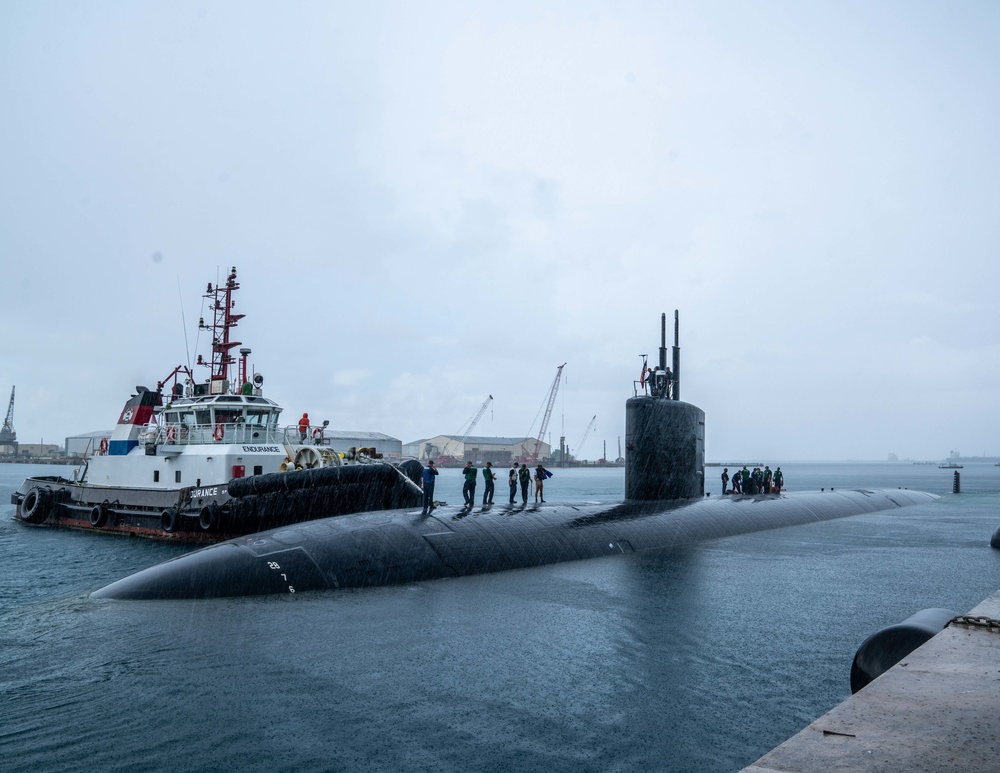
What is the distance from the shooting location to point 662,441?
19.2m

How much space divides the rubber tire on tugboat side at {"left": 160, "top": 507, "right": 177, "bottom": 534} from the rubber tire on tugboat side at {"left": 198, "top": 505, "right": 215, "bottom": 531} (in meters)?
1.32

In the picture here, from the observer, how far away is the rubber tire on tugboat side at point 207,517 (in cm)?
1973

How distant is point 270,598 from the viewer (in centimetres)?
1105

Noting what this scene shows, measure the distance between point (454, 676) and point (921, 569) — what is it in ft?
39.4

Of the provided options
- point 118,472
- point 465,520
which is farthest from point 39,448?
point 465,520

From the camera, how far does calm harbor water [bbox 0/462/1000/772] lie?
236 inches

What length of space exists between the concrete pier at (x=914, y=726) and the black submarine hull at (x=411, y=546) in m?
8.42

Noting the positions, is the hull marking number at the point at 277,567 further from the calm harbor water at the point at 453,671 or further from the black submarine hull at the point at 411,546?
the calm harbor water at the point at 453,671

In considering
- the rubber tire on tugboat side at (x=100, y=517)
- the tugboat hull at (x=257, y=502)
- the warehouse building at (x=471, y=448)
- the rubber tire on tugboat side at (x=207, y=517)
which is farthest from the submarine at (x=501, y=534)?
the warehouse building at (x=471, y=448)

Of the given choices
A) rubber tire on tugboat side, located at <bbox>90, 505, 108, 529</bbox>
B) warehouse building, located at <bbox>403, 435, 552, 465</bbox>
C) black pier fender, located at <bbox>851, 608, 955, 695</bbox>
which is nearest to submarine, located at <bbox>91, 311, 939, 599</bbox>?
black pier fender, located at <bbox>851, 608, 955, 695</bbox>

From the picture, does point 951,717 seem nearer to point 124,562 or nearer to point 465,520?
point 465,520

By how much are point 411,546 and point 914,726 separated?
9.64 metres

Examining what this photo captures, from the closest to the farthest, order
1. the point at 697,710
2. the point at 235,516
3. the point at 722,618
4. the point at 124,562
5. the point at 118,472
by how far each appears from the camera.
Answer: the point at 697,710 < the point at 722,618 < the point at 124,562 < the point at 235,516 < the point at 118,472

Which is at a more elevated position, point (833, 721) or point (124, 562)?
point (833, 721)
